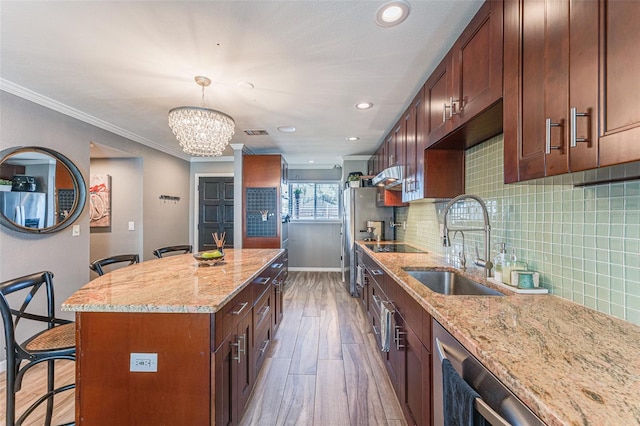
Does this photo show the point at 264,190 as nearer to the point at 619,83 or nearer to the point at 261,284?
the point at 261,284

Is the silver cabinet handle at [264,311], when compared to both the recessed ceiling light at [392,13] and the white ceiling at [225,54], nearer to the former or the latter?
the white ceiling at [225,54]

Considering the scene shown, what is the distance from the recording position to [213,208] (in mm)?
5473

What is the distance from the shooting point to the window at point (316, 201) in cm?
617

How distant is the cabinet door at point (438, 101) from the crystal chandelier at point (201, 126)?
1658mm

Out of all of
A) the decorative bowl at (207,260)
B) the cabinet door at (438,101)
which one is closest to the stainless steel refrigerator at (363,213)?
the cabinet door at (438,101)

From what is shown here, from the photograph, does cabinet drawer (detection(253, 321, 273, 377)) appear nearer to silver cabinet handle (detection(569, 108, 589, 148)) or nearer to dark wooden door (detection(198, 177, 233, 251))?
silver cabinet handle (detection(569, 108, 589, 148))

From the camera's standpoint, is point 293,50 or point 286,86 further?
point 286,86

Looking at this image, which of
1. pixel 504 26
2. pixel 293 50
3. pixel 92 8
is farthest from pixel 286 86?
pixel 504 26

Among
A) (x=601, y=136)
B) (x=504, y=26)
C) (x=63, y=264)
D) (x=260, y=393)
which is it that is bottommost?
(x=260, y=393)

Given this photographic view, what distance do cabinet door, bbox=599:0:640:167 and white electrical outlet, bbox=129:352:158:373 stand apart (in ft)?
5.99

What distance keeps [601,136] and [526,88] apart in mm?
392

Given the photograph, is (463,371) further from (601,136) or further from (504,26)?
(504,26)

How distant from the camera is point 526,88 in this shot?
104cm

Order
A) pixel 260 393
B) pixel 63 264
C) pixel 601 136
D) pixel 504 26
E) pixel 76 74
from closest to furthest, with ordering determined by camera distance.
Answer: pixel 601 136 → pixel 504 26 → pixel 260 393 → pixel 76 74 → pixel 63 264
